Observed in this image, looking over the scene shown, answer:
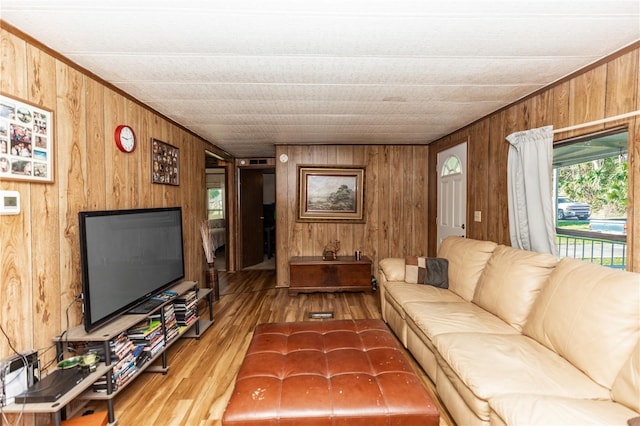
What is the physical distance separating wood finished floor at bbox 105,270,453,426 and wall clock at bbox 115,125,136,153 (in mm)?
1842

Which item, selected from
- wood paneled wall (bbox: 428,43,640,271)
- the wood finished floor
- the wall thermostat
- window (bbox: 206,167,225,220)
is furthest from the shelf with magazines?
window (bbox: 206,167,225,220)

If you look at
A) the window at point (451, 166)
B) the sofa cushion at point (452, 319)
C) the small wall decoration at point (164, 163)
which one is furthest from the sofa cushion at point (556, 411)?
the small wall decoration at point (164, 163)

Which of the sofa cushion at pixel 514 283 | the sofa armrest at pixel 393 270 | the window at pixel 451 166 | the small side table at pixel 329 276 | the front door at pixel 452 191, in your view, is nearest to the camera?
the sofa cushion at pixel 514 283

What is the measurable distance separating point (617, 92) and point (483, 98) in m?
0.93

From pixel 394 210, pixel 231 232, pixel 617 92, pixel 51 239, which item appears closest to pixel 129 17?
pixel 51 239

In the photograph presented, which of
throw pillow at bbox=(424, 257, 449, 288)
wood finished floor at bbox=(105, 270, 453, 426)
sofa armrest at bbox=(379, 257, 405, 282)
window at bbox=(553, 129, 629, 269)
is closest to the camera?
wood finished floor at bbox=(105, 270, 453, 426)

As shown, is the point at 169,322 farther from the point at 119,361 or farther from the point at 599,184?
the point at 599,184

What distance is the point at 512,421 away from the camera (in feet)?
3.89

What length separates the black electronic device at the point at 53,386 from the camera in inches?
54.7

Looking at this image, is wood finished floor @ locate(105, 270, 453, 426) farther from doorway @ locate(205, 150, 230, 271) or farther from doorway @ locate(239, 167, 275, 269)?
doorway @ locate(205, 150, 230, 271)

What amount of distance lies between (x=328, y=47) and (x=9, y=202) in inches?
74.5

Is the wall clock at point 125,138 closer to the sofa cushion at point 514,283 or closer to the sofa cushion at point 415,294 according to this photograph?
the sofa cushion at point 415,294

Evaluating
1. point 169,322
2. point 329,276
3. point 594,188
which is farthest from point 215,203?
point 594,188

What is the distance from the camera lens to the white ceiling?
139cm
